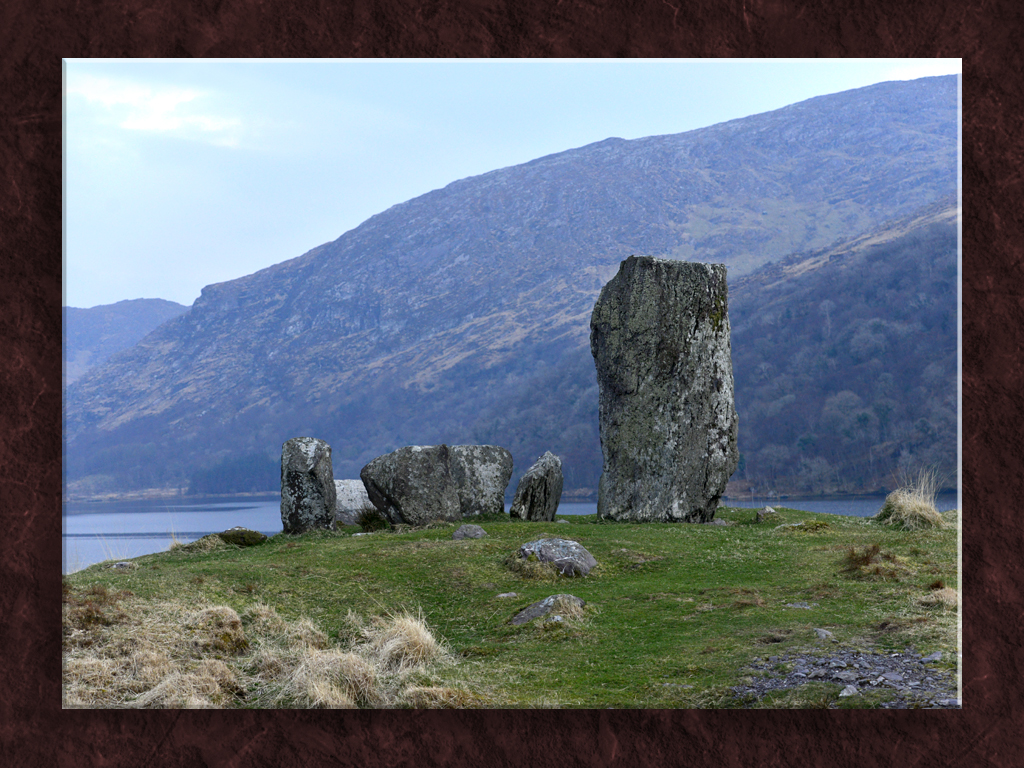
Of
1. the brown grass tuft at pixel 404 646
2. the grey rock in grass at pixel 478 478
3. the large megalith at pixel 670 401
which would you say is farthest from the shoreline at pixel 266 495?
the brown grass tuft at pixel 404 646

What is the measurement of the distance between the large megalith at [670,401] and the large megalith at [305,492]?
19.9 ft

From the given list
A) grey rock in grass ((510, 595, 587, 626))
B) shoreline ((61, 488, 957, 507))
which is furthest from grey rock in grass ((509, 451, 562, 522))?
shoreline ((61, 488, 957, 507))

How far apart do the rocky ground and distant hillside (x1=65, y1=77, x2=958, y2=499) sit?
75.2m

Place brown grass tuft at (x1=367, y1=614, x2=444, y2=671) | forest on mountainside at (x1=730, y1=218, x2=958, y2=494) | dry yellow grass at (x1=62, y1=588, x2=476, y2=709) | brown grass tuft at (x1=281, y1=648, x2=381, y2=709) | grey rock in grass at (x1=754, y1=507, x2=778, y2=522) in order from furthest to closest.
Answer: forest on mountainside at (x1=730, y1=218, x2=958, y2=494)
grey rock in grass at (x1=754, y1=507, x2=778, y2=522)
brown grass tuft at (x1=367, y1=614, x2=444, y2=671)
dry yellow grass at (x1=62, y1=588, x2=476, y2=709)
brown grass tuft at (x1=281, y1=648, x2=381, y2=709)

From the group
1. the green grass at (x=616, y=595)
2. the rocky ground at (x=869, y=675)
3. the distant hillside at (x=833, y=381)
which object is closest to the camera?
the rocky ground at (x=869, y=675)

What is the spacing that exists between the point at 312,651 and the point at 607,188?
158150 mm

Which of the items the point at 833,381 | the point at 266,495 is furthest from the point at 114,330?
the point at 833,381

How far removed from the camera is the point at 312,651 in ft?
27.2

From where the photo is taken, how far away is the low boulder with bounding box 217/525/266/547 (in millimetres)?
18438

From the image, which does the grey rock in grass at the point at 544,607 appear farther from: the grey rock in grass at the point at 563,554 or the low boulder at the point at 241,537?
the low boulder at the point at 241,537

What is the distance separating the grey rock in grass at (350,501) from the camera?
22.3 meters

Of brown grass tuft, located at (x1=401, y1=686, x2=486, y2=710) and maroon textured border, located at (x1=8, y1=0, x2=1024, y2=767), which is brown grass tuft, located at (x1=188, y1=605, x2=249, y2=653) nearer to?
maroon textured border, located at (x1=8, y1=0, x2=1024, y2=767)
